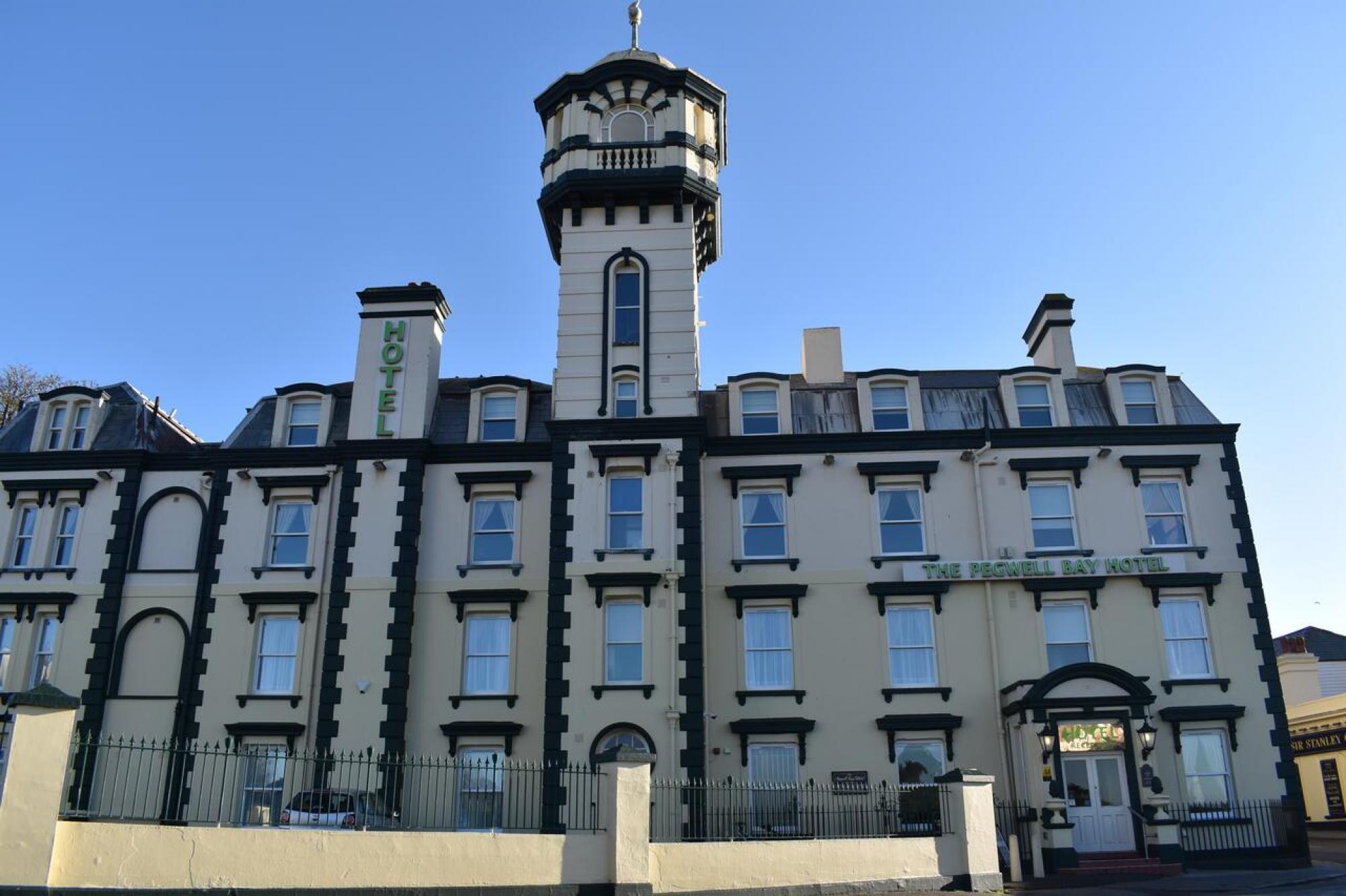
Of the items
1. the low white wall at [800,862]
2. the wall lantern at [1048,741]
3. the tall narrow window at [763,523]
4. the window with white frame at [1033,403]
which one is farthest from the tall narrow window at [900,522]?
the low white wall at [800,862]

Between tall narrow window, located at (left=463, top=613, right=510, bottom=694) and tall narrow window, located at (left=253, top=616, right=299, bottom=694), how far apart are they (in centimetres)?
→ 437

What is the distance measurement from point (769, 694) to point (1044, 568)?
7.53 m

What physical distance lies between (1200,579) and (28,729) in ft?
84.4

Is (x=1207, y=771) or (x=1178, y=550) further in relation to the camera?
(x=1178, y=550)

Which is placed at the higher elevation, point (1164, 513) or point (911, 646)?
point (1164, 513)

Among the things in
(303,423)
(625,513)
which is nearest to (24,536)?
(303,423)

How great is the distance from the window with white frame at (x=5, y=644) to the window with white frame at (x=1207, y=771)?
95.9 ft

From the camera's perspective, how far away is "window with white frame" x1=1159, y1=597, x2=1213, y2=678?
28594mm

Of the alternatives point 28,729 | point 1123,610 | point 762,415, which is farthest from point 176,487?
point 1123,610

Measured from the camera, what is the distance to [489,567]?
29.5 m

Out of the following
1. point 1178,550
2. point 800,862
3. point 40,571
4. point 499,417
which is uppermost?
point 499,417

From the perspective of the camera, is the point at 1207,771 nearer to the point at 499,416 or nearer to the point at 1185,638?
the point at 1185,638

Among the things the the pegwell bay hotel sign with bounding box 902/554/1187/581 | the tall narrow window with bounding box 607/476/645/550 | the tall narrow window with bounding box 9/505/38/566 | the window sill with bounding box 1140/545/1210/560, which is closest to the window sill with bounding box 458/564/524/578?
the tall narrow window with bounding box 607/476/645/550

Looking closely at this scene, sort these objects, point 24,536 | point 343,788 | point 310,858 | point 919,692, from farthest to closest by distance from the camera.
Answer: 1. point 24,536
2. point 919,692
3. point 343,788
4. point 310,858
